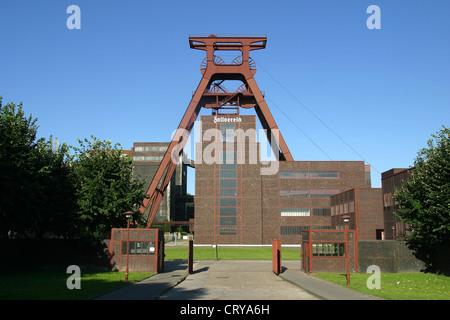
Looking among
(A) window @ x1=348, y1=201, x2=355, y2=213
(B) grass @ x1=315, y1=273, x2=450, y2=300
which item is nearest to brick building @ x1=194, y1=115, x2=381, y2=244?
(A) window @ x1=348, y1=201, x2=355, y2=213

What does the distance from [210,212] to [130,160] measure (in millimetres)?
53471

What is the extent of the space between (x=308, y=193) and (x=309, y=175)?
384 cm

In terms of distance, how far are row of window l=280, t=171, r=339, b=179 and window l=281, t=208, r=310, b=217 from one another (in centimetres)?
702

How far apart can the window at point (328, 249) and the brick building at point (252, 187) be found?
56818 mm

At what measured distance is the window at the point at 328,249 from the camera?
101 ft

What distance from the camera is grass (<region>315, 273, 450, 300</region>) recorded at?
1862 cm

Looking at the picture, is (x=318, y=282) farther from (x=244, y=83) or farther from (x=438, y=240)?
(x=244, y=83)

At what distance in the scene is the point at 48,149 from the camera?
33688 mm

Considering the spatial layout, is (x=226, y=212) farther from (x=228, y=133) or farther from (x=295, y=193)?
(x=228, y=133)

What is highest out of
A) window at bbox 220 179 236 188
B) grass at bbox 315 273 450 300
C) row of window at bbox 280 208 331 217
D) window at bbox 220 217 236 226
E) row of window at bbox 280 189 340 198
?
window at bbox 220 179 236 188

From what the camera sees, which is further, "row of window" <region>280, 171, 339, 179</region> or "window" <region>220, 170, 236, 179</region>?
"row of window" <region>280, 171, 339, 179</region>

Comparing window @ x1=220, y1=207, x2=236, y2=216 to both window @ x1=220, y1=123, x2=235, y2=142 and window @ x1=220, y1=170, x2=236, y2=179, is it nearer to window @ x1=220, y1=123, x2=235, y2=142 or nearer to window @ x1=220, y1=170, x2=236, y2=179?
window @ x1=220, y1=170, x2=236, y2=179
